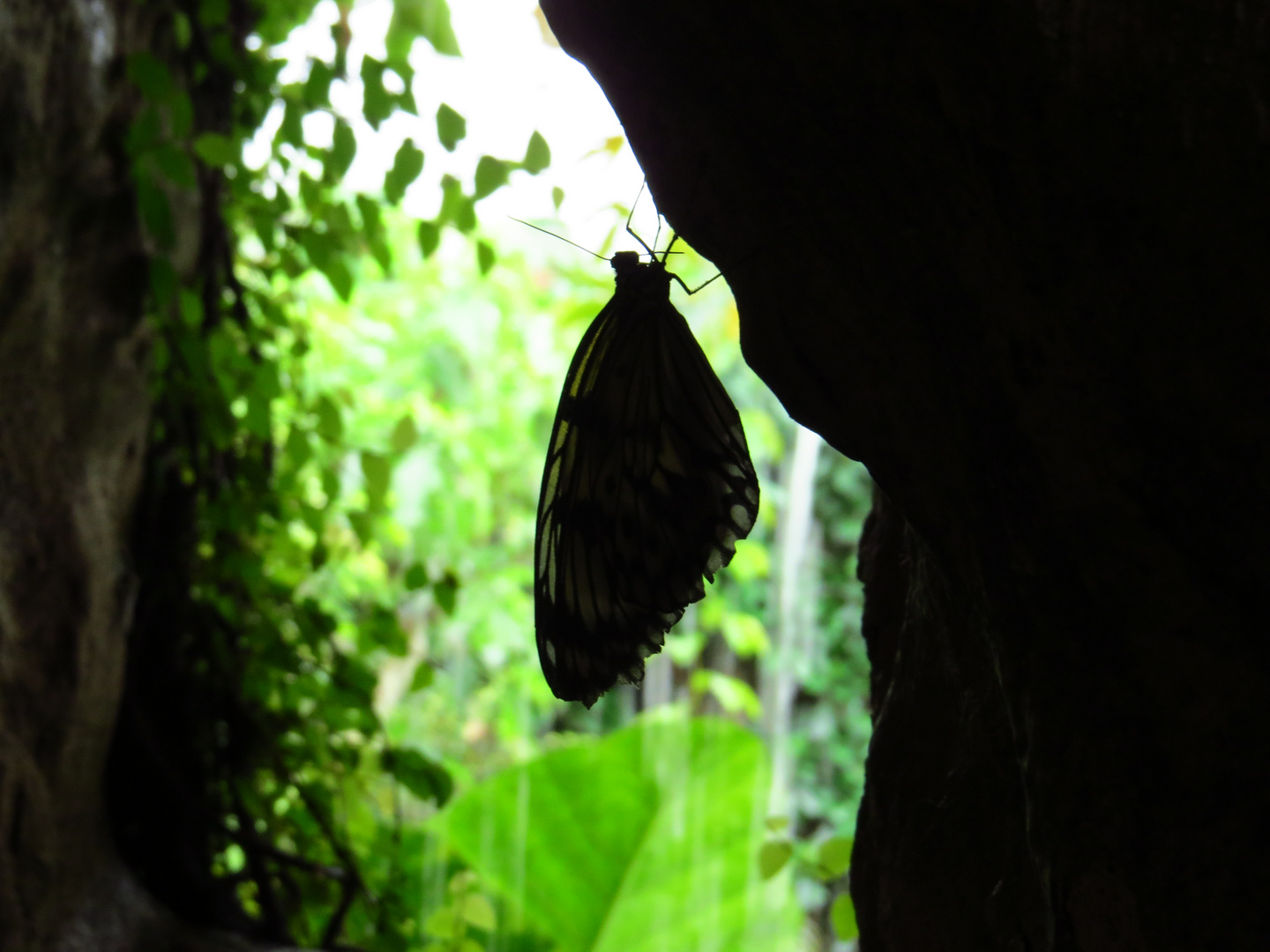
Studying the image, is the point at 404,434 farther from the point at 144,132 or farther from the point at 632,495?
the point at 632,495

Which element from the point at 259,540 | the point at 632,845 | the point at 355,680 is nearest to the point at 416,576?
the point at 355,680

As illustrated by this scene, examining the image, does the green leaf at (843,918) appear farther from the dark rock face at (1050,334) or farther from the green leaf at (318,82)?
the green leaf at (318,82)

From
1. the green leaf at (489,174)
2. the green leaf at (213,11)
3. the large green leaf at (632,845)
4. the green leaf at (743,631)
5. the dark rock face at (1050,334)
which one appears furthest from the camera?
the green leaf at (743,631)

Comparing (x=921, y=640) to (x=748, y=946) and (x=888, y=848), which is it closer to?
(x=888, y=848)

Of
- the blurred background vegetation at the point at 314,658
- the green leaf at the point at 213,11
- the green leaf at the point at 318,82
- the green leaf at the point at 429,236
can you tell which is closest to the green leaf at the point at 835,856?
the blurred background vegetation at the point at 314,658

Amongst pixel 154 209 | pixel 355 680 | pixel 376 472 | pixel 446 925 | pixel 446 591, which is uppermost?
pixel 154 209
